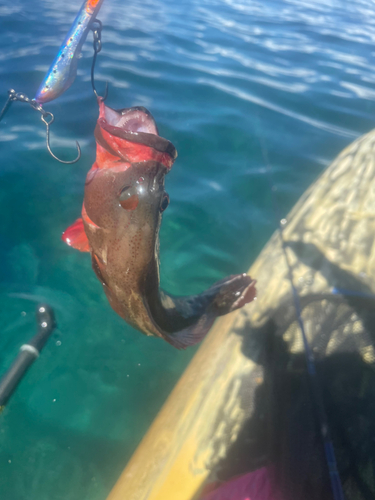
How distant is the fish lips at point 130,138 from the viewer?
4.68 feet

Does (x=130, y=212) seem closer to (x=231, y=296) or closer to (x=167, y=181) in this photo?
(x=231, y=296)

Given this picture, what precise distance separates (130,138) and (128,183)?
8.4 inches

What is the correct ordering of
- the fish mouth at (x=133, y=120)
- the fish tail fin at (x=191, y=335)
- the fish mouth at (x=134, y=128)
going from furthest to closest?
1. the fish tail fin at (x=191, y=335)
2. the fish mouth at (x=133, y=120)
3. the fish mouth at (x=134, y=128)

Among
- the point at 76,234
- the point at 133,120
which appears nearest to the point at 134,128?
the point at 133,120

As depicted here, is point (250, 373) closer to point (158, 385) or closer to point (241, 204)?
point (158, 385)

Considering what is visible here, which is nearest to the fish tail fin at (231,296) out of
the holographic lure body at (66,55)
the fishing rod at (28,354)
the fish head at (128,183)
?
the fish head at (128,183)

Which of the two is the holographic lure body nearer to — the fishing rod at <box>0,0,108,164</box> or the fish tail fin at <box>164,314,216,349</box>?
the fishing rod at <box>0,0,108,164</box>

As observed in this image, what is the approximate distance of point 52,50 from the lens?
6586 millimetres

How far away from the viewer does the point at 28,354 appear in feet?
8.61

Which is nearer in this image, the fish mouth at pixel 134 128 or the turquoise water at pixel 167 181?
the fish mouth at pixel 134 128

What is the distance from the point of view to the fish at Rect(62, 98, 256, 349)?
1.50 meters

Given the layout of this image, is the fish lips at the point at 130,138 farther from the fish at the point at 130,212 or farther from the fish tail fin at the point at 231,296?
the fish tail fin at the point at 231,296

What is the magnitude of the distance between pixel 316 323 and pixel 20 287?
265 cm

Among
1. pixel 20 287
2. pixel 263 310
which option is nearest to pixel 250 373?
pixel 263 310
